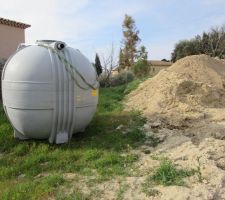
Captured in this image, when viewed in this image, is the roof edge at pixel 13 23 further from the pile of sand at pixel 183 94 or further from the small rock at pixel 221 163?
the small rock at pixel 221 163

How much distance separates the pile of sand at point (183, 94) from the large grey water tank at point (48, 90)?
2.18m

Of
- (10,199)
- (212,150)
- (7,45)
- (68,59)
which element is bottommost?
(10,199)

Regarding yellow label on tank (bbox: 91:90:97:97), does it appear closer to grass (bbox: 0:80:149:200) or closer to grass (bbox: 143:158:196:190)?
grass (bbox: 0:80:149:200)

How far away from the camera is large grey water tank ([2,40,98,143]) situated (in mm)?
7254

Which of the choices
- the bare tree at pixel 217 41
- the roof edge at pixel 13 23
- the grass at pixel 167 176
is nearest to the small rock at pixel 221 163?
the grass at pixel 167 176

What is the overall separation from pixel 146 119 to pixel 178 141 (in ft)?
6.17

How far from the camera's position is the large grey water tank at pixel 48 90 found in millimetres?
7254

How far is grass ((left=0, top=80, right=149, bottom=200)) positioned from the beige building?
12492 mm

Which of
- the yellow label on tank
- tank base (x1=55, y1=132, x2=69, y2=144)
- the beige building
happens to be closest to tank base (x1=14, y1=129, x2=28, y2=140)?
tank base (x1=55, y1=132, x2=69, y2=144)

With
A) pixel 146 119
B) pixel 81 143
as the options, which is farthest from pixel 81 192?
pixel 146 119

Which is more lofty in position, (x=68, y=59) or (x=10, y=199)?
(x=68, y=59)

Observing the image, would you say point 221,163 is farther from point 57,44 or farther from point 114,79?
point 114,79

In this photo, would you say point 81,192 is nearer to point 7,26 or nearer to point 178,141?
point 178,141

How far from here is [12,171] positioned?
670cm
